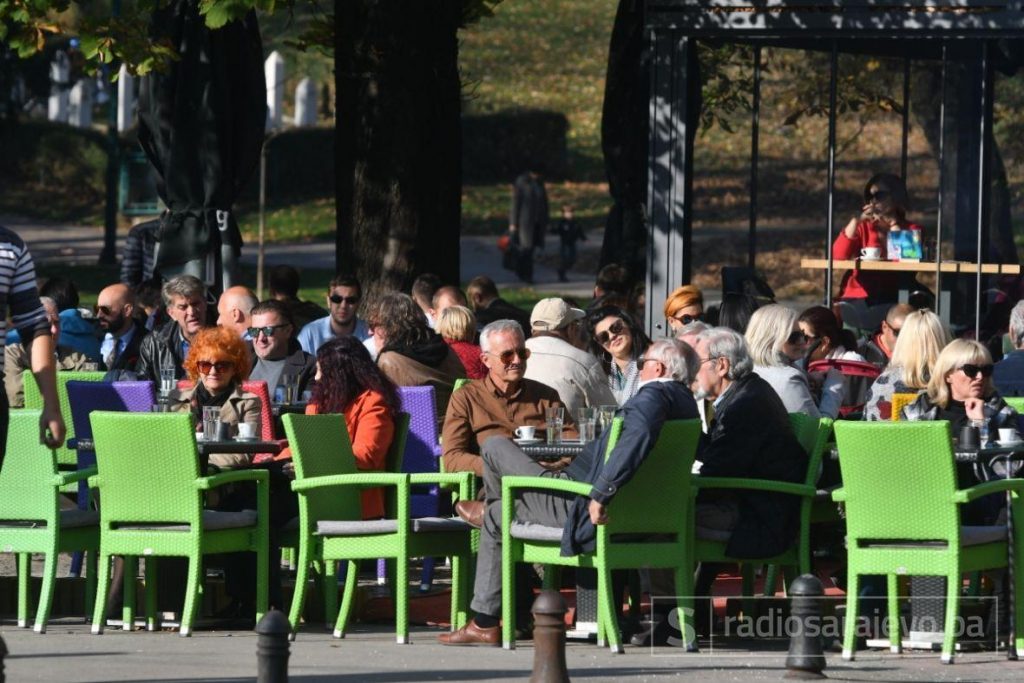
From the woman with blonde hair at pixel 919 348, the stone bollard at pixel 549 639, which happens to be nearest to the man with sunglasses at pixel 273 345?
the woman with blonde hair at pixel 919 348

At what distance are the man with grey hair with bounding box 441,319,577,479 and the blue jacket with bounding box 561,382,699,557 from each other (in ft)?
3.86

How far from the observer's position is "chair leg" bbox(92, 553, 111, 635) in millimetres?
9648

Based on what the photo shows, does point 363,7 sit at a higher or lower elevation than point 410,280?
higher

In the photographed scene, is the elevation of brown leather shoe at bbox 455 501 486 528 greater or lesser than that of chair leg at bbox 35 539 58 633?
greater

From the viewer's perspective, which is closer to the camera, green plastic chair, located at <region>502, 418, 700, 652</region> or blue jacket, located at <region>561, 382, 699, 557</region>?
blue jacket, located at <region>561, 382, 699, 557</region>

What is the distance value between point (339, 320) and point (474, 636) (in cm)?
483

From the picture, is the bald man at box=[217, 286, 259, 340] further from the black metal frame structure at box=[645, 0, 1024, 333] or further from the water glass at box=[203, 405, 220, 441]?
the black metal frame structure at box=[645, 0, 1024, 333]

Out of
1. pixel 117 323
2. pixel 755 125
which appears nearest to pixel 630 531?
pixel 117 323

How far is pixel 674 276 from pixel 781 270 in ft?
39.5

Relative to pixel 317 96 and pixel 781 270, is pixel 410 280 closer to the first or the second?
pixel 781 270

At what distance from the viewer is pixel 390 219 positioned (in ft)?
50.1

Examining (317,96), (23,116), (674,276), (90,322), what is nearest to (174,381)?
(90,322)

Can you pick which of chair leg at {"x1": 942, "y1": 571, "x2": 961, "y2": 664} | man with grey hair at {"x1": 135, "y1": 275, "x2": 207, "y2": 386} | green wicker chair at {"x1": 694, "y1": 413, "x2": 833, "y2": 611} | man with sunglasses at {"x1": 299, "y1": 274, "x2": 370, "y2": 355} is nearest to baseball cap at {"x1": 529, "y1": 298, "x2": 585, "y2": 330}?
man with sunglasses at {"x1": 299, "y1": 274, "x2": 370, "y2": 355}

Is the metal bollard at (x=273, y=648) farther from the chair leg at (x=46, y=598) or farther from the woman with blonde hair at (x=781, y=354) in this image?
the woman with blonde hair at (x=781, y=354)
